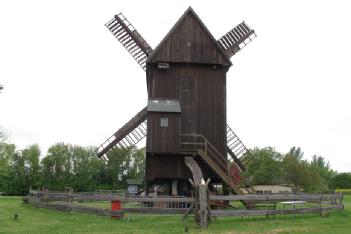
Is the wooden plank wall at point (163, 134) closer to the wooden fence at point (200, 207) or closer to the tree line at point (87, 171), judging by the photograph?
the wooden fence at point (200, 207)

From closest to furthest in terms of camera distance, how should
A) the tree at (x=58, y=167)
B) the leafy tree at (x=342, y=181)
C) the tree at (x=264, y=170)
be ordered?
the tree at (x=58, y=167) → the tree at (x=264, y=170) → the leafy tree at (x=342, y=181)

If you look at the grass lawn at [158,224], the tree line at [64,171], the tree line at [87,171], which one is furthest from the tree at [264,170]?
the grass lawn at [158,224]

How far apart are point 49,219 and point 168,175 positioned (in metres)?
7.22

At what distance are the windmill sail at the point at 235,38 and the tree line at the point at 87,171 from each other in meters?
39.7

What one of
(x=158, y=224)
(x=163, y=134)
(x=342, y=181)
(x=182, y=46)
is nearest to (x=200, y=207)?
(x=158, y=224)

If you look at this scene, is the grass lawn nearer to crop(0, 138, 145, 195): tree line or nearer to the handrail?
the handrail

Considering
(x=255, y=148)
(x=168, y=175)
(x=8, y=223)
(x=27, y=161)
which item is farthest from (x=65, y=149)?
(x=8, y=223)

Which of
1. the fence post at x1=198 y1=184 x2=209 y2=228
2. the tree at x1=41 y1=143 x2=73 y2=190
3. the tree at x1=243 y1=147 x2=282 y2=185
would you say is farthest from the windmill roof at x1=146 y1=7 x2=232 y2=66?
the tree at x1=41 y1=143 x2=73 y2=190

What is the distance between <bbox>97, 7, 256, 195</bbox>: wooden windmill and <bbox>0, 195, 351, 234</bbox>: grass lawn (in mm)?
5278

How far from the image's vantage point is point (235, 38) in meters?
26.1

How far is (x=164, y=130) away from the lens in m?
21.4

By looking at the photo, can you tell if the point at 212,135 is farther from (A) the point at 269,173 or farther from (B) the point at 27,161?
(B) the point at 27,161

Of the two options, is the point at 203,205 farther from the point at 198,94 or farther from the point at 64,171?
the point at 64,171

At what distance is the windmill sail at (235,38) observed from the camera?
1016 inches
